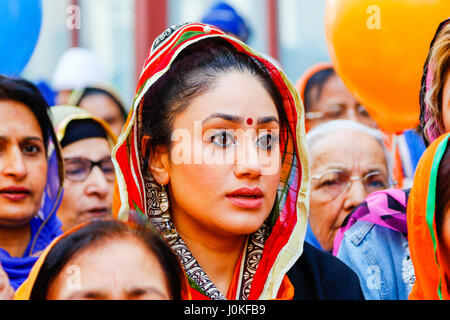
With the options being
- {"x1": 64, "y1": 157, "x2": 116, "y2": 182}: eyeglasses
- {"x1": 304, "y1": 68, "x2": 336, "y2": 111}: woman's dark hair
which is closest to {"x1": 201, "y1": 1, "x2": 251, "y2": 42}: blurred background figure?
{"x1": 304, "y1": 68, "x2": 336, "y2": 111}: woman's dark hair

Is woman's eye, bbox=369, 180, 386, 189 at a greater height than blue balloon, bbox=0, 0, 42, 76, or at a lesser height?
lesser

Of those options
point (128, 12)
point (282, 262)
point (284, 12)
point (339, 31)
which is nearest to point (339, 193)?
point (339, 31)

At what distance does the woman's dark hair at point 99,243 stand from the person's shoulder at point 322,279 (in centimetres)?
48

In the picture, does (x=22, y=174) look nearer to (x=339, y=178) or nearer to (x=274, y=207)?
(x=274, y=207)

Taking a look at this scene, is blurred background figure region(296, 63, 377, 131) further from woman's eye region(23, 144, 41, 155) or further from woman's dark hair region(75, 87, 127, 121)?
woman's eye region(23, 144, 41, 155)

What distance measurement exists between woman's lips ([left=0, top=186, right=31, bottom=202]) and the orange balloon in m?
1.29

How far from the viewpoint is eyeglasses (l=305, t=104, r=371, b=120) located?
12.9 feet

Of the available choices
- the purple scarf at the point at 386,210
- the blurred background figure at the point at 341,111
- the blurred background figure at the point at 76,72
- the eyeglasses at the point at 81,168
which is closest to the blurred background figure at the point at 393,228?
the purple scarf at the point at 386,210

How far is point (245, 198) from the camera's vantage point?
6.52 ft

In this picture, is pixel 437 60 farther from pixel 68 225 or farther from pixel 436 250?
pixel 68 225

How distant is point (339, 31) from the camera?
2.77 meters

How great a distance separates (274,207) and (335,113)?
6.07 feet

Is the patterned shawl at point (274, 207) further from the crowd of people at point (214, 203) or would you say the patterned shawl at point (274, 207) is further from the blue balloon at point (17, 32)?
the blue balloon at point (17, 32)

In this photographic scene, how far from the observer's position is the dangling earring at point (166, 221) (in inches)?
81.4
